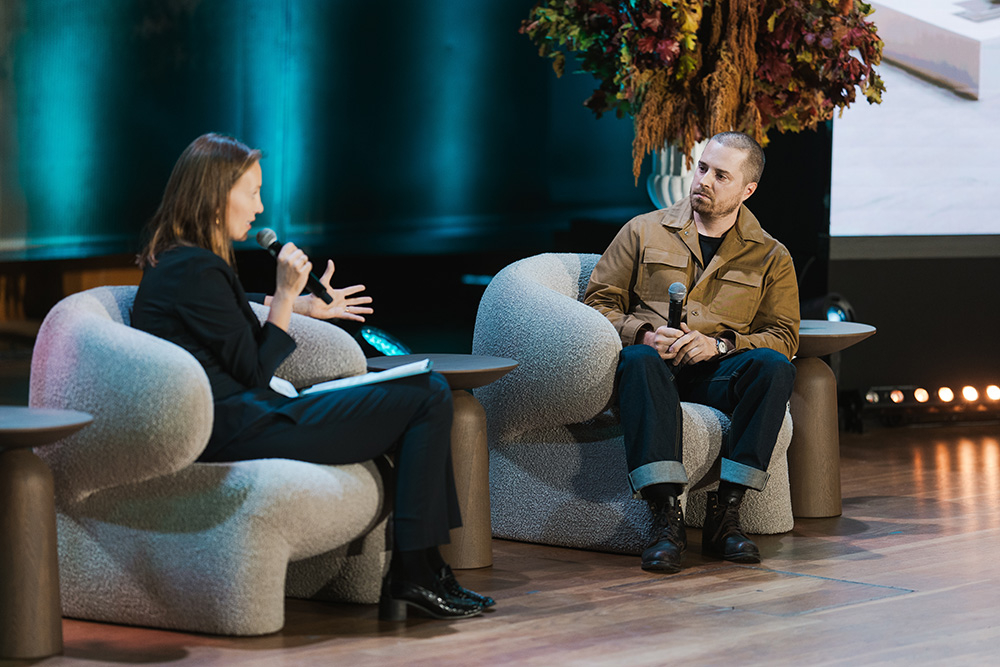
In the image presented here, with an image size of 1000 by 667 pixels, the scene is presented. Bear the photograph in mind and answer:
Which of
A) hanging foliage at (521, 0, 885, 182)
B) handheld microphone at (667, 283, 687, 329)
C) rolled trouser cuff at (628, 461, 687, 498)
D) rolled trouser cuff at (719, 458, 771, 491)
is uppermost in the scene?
hanging foliage at (521, 0, 885, 182)

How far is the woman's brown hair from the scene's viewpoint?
2844mm

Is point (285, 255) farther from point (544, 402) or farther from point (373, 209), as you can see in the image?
point (373, 209)

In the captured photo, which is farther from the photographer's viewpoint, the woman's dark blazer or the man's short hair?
the man's short hair

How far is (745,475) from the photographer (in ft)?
11.5

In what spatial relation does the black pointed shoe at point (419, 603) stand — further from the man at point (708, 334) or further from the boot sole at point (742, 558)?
the boot sole at point (742, 558)

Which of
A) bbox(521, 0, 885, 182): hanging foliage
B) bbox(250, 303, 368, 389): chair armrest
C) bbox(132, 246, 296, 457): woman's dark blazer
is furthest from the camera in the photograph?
bbox(521, 0, 885, 182): hanging foliage

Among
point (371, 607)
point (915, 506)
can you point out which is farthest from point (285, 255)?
point (915, 506)

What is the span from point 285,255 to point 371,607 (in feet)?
2.68

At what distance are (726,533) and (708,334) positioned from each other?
59 centimetres

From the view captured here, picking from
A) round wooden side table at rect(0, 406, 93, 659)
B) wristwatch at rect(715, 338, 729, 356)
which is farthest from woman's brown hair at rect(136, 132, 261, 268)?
wristwatch at rect(715, 338, 729, 356)

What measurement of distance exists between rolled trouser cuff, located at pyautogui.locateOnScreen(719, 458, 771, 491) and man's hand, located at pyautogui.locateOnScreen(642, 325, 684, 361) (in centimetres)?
34

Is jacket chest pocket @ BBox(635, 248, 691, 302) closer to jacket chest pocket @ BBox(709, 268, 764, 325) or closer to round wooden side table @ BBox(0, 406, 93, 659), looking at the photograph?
jacket chest pocket @ BBox(709, 268, 764, 325)

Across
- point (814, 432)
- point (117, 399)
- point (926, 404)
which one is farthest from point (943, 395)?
point (117, 399)

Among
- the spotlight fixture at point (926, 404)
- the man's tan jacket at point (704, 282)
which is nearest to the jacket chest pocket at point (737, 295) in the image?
the man's tan jacket at point (704, 282)
